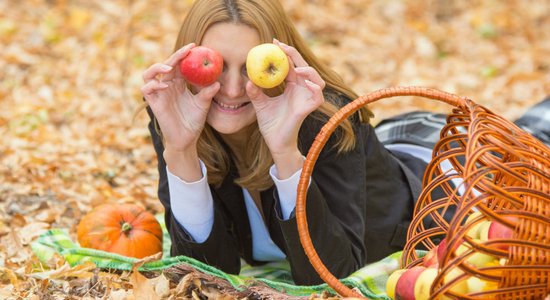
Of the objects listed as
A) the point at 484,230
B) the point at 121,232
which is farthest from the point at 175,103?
the point at 484,230

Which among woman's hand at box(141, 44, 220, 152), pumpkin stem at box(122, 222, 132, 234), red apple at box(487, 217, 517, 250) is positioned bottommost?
red apple at box(487, 217, 517, 250)

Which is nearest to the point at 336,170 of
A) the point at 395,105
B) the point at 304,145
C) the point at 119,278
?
the point at 304,145

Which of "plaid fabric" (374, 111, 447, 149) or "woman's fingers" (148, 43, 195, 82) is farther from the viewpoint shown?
"plaid fabric" (374, 111, 447, 149)

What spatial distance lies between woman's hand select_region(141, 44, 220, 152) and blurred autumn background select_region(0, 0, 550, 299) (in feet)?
1.67

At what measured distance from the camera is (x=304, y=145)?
248cm

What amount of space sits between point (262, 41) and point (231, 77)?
0.51 ft

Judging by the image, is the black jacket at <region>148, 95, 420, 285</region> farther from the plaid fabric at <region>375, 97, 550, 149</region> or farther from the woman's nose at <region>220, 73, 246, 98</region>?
the plaid fabric at <region>375, 97, 550, 149</region>

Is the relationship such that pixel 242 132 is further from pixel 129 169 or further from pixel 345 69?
pixel 345 69

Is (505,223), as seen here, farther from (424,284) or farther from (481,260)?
(424,284)

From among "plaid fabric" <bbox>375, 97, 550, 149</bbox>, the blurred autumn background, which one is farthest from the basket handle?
"plaid fabric" <bbox>375, 97, 550, 149</bbox>

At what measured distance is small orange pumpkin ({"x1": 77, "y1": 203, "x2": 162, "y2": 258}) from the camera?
2699mm

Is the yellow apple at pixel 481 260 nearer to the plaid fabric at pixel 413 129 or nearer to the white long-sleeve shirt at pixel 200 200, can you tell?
the white long-sleeve shirt at pixel 200 200

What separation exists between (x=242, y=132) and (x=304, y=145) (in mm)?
219

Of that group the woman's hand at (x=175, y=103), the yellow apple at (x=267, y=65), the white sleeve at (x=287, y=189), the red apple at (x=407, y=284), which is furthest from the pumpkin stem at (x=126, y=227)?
the red apple at (x=407, y=284)
